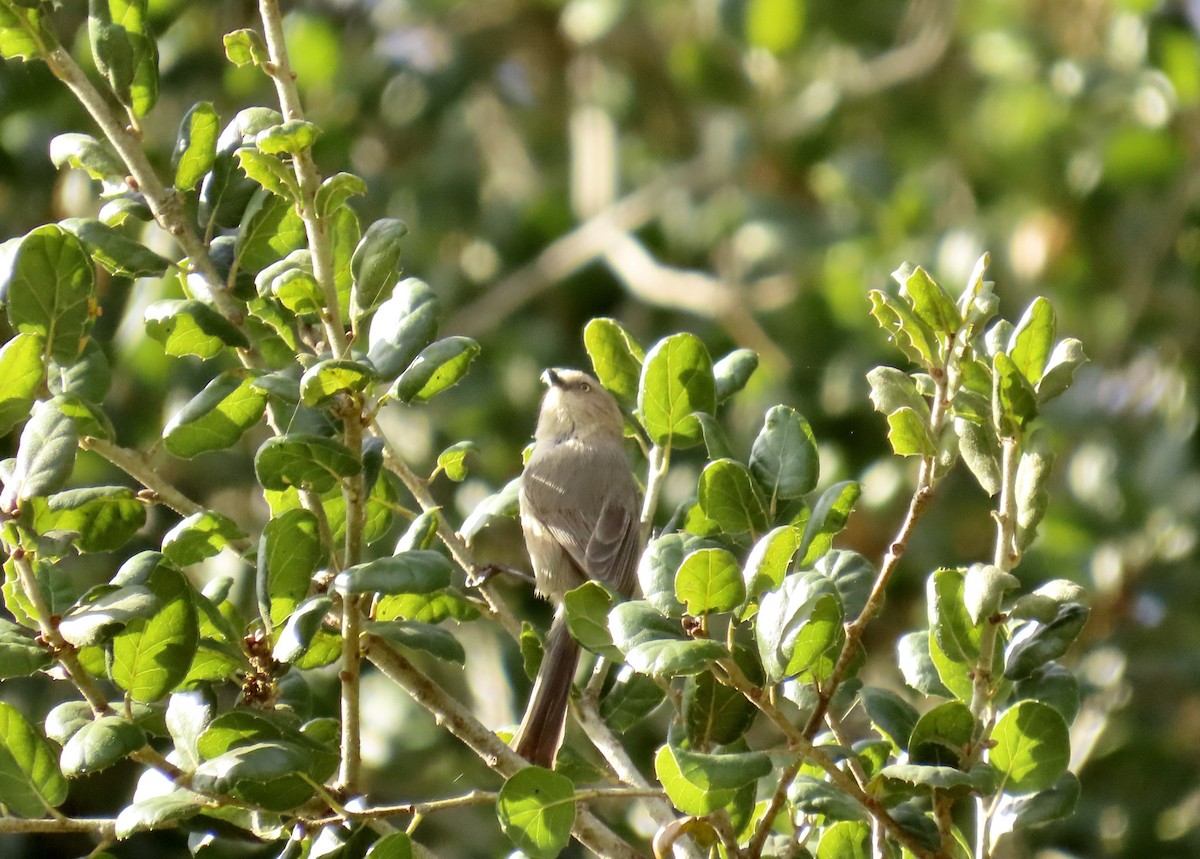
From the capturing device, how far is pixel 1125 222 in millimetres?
6656

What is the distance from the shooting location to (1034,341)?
1993 millimetres

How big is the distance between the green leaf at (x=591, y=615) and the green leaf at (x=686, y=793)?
0.62 ft

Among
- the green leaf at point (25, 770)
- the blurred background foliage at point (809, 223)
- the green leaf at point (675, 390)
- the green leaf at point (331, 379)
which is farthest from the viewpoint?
the blurred background foliage at point (809, 223)

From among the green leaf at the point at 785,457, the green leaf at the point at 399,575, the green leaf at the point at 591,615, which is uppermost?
the green leaf at the point at 785,457

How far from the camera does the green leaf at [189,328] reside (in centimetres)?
216

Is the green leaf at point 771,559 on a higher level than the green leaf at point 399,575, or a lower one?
higher

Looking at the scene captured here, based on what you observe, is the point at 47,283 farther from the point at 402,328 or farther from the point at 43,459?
the point at 402,328

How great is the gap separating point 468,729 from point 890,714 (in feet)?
2.01

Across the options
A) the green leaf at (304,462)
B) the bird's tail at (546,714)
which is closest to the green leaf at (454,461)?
the bird's tail at (546,714)

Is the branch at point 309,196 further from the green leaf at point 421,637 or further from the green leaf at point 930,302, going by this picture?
the green leaf at point 930,302

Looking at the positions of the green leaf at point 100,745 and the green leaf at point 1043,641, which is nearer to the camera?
the green leaf at point 100,745

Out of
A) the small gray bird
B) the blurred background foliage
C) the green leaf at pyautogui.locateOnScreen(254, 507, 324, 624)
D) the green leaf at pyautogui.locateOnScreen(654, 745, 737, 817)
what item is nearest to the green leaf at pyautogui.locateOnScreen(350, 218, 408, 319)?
the green leaf at pyautogui.locateOnScreen(254, 507, 324, 624)


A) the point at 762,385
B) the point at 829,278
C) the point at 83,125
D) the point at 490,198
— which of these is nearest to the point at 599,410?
the point at 762,385

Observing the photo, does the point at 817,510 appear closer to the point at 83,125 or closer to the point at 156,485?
the point at 156,485
